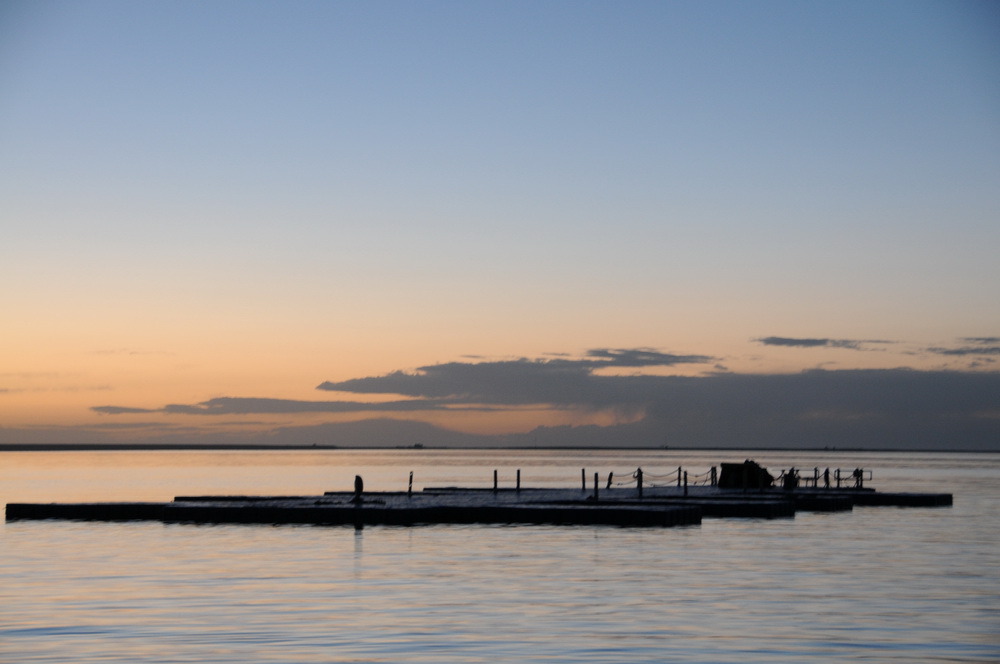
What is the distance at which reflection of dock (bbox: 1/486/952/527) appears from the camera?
47.0m

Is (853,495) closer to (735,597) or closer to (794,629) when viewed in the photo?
(735,597)

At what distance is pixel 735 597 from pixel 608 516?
17.1 metres

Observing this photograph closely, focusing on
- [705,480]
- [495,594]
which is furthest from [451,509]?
[705,480]

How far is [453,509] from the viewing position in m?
47.9

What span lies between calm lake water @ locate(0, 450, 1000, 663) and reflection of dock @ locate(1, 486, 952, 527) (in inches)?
24.4

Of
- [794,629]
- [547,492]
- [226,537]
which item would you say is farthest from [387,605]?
[547,492]

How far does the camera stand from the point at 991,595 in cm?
3067

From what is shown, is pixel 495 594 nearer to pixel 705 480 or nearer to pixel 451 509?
pixel 451 509

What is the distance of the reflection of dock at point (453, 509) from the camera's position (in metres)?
47.0

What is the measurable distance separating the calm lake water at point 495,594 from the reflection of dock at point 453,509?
619 mm

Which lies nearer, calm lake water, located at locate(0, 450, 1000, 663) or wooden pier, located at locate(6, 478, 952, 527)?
calm lake water, located at locate(0, 450, 1000, 663)

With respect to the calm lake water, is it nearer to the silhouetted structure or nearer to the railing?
the railing

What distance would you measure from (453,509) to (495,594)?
719 inches

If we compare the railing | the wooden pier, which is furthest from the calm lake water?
the railing
